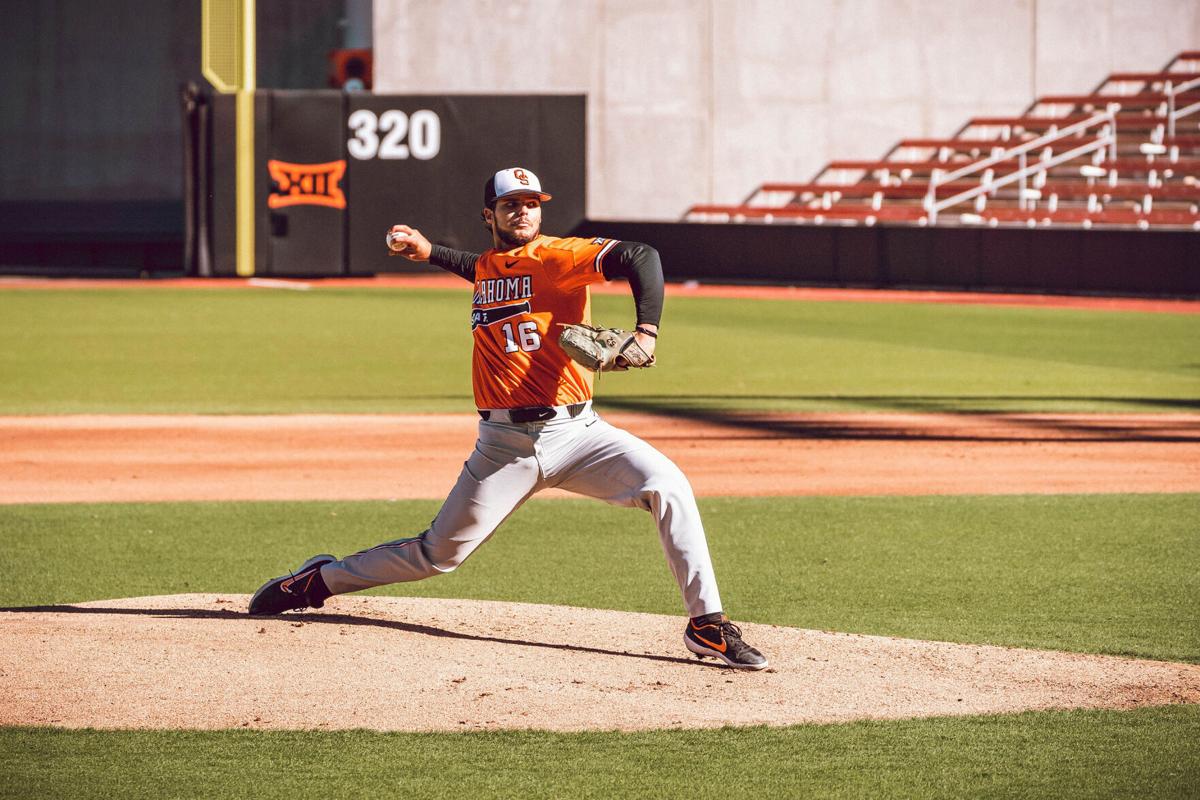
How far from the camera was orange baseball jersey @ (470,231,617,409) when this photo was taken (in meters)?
5.78

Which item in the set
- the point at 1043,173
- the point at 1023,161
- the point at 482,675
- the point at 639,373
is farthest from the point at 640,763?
the point at 1043,173

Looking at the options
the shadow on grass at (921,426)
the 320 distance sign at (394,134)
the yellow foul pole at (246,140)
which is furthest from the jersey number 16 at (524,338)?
the 320 distance sign at (394,134)

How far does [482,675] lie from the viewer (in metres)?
5.57

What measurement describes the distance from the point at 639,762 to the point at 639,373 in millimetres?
12483

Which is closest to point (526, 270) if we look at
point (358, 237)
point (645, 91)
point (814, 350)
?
point (814, 350)

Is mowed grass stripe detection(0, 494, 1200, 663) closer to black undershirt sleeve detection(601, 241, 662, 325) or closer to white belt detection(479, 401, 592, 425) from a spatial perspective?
white belt detection(479, 401, 592, 425)

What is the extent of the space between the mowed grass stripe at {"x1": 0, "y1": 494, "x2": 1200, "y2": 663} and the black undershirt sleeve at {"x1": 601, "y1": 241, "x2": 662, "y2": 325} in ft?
5.87

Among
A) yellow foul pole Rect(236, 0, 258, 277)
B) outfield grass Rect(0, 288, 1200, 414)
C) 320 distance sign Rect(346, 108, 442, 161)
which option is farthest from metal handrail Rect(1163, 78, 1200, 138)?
yellow foul pole Rect(236, 0, 258, 277)

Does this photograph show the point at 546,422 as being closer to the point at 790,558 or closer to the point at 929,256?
the point at 790,558

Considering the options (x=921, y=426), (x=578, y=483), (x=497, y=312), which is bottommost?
(x=921, y=426)

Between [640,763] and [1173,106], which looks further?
[1173,106]

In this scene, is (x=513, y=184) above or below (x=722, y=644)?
above

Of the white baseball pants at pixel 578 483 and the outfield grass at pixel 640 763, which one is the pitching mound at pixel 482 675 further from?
the white baseball pants at pixel 578 483

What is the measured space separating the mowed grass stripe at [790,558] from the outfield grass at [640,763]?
1343 millimetres
